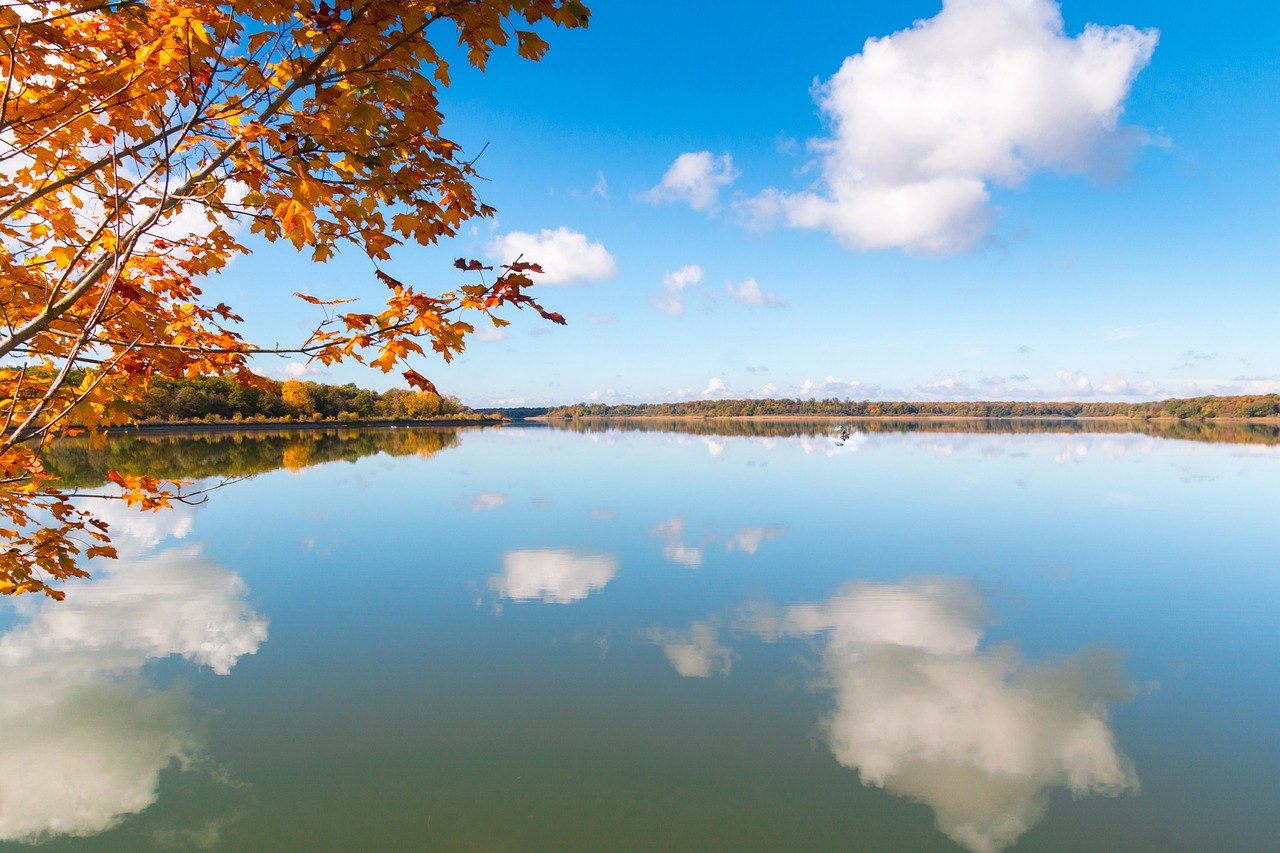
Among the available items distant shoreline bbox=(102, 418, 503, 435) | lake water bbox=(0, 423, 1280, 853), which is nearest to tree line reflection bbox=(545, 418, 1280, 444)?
distant shoreline bbox=(102, 418, 503, 435)

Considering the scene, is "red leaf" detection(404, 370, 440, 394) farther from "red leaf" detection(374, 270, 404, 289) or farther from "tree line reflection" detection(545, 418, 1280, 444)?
"tree line reflection" detection(545, 418, 1280, 444)

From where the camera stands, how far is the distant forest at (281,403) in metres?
77.4

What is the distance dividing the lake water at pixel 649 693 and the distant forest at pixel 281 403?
4869 centimetres

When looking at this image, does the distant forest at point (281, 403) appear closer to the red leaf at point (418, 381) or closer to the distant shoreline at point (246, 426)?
the distant shoreline at point (246, 426)

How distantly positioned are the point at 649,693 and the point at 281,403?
334 feet

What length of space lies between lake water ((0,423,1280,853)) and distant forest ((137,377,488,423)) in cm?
4869

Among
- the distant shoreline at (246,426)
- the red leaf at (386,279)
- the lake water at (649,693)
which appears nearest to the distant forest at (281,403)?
the distant shoreline at (246,426)

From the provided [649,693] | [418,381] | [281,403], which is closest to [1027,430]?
[649,693]

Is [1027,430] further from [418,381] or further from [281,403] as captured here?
[281,403]

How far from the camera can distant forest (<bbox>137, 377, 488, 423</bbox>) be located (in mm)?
77438

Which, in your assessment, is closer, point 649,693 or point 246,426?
point 649,693

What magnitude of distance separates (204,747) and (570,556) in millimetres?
8242

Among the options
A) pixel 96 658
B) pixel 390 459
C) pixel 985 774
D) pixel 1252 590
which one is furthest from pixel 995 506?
pixel 390 459

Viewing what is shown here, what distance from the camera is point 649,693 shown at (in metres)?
7.32
